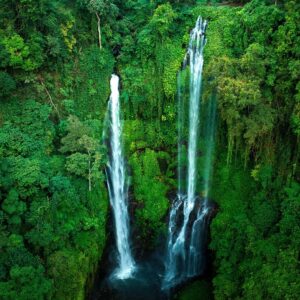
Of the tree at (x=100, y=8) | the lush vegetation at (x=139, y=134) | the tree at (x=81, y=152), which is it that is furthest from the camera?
the tree at (x=100, y=8)

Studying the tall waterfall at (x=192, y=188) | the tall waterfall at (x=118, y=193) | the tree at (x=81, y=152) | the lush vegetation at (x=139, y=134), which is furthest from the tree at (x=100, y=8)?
the tree at (x=81, y=152)

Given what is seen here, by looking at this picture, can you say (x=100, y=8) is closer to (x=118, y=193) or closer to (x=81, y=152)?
(x=81, y=152)

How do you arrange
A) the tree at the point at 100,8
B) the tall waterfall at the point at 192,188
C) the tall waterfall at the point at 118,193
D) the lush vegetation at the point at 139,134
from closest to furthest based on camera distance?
the lush vegetation at the point at 139,134, the tall waterfall at the point at 192,188, the tree at the point at 100,8, the tall waterfall at the point at 118,193

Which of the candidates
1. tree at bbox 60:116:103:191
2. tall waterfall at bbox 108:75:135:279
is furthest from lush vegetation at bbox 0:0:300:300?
tall waterfall at bbox 108:75:135:279

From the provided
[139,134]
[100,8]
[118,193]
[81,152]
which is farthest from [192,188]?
[100,8]

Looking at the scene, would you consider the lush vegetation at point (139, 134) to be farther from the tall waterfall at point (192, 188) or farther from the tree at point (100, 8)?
the tall waterfall at point (192, 188)

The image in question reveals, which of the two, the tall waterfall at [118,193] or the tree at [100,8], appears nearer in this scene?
the tree at [100,8]
